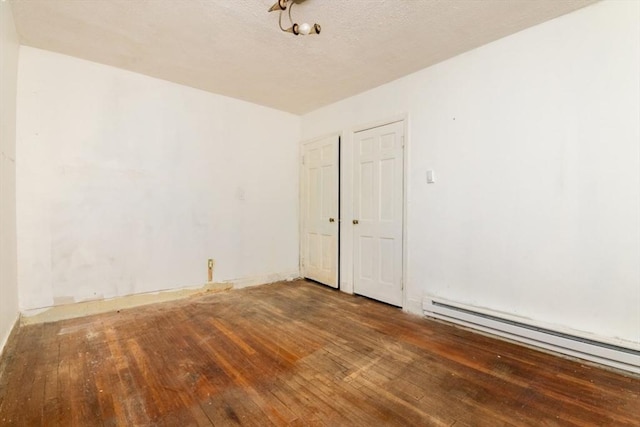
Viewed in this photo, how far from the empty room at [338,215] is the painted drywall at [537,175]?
15mm

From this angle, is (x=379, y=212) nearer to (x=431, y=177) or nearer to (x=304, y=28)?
(x=431, y=177)

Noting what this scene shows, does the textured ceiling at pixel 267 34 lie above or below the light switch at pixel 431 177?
above

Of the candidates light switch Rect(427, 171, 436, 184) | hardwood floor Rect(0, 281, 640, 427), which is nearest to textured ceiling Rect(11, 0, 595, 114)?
light switch Rect(427, 171, 436, 184)

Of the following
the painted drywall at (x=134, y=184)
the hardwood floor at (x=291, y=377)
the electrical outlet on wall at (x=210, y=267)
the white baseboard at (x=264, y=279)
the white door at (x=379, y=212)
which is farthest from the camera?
the white baseboard at (x=264, y=279)

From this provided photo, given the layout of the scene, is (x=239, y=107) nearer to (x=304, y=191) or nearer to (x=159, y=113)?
(x=159, y=113)

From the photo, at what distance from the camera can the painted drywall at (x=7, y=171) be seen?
2.13 meters

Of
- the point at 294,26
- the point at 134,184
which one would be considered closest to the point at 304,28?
the point at 294,26

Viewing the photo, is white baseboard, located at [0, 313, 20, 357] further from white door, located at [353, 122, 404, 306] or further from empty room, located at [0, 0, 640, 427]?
white door, located at [353, 122, 404, 306]

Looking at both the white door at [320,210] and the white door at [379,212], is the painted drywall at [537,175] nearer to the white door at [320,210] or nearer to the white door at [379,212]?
the white door at [379,212]

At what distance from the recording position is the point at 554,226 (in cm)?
225

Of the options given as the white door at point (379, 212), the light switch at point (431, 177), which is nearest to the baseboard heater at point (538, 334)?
the white door at point (379, 212)

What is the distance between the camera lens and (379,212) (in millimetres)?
3488

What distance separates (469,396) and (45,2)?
3927 mm

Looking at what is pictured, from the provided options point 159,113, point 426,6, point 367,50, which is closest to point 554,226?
point 426,6
